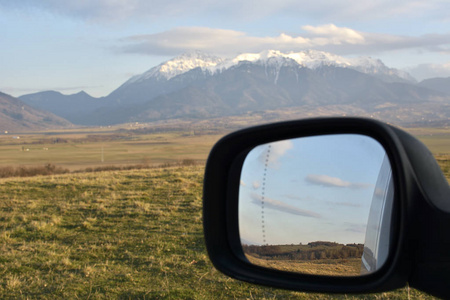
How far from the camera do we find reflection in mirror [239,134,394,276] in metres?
1.85

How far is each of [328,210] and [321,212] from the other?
36 millimetres

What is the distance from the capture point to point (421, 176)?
1.50 meters

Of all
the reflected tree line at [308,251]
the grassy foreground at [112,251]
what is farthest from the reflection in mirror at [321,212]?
the grassy foreground at [112,251]

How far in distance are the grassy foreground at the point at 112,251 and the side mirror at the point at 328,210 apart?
308cm

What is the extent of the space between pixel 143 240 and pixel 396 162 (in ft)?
21.8

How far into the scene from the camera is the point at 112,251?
7.07 metres

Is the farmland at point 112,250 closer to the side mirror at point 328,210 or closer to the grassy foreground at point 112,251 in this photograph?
the grassy foreground at point 112,251

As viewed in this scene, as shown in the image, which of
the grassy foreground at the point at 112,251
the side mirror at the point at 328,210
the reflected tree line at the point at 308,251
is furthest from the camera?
the grassy foreground at the point at 112,251

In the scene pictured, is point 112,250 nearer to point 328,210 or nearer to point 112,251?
point 112,251

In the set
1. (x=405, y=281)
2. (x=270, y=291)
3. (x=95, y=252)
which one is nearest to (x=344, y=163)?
(x=405, y=281)

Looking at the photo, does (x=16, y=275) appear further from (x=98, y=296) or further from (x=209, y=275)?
(x=209, y=275)

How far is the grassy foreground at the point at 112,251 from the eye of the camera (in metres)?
5.25

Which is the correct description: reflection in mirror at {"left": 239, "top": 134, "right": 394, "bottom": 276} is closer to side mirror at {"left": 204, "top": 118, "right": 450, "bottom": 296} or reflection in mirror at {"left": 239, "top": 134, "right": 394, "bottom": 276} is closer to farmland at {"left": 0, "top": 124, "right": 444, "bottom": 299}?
side mirror at {"left": 204, "top": 118, "right": 450, "bottom": 296}

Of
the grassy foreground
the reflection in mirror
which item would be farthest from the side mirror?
the grassy foreground
